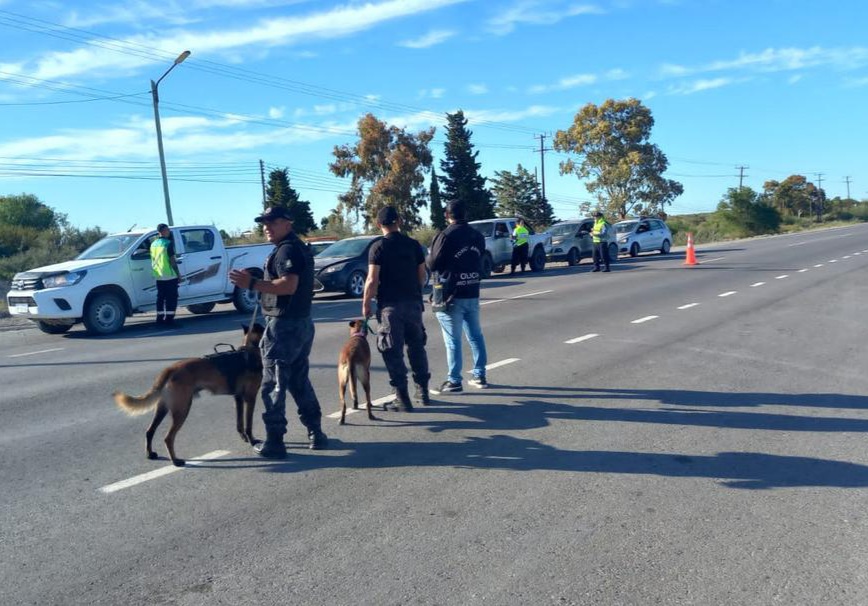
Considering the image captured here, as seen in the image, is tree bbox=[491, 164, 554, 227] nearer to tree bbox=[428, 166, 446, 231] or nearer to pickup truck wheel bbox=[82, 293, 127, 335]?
tree bbox=[428, 166, 446, 231]

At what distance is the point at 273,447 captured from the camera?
18.8 feet

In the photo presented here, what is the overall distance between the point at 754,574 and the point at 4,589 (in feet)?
12.3

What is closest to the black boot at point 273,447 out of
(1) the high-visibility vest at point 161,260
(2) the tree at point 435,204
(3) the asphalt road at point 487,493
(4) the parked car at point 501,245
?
(3) the asphalt road at point 487,493

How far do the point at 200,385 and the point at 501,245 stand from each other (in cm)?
2032

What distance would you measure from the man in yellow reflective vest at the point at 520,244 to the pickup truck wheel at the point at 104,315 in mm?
13658

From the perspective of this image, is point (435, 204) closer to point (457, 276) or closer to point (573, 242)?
point (573, 242)

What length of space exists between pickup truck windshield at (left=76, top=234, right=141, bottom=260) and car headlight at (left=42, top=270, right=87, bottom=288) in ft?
3.36

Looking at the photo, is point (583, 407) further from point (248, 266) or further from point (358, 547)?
point (248, 266)

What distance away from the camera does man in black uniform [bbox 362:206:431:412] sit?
690 centimetres

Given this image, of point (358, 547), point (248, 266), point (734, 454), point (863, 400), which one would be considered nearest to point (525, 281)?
point (248, 266)

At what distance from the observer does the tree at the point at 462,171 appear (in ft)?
179

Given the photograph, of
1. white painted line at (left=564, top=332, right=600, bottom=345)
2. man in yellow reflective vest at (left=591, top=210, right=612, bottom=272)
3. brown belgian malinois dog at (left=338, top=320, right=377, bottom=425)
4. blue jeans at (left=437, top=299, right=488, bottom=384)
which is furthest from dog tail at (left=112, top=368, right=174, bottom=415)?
man in yellow reflective vest at (left=591, top=210, right=612, bottom=272)

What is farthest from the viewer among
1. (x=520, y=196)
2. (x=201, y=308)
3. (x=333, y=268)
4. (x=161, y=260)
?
(x=520, y=196)

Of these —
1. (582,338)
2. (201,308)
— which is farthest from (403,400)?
(201,308)
